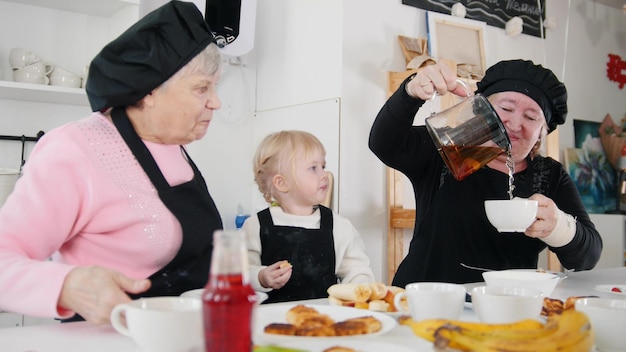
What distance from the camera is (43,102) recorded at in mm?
2613

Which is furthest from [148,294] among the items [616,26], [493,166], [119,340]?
[616,26]

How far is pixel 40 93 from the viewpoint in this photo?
2404 mm

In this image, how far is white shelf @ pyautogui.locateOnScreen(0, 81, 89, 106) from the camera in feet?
7.59

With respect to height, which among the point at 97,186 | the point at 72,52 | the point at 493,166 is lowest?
the point at 97,186

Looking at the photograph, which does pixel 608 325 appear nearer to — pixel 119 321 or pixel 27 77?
pixel 119 321

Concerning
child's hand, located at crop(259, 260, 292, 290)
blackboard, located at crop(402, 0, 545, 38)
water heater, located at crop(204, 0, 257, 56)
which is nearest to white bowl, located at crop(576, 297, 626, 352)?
child's hand, located at crop(259, 260, 292, 290)

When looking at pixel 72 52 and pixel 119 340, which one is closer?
pixel 119 340

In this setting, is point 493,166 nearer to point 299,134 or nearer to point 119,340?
point 299,134

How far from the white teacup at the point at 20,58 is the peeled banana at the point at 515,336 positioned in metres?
2.20

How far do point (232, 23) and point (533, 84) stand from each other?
1.70m

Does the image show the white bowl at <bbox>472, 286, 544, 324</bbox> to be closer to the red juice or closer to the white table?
the white table

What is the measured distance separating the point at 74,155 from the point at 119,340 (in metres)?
0.39

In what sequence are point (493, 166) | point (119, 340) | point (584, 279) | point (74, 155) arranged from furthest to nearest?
1. point (493, 166)
2. point (584, 279)
3. point (74, 155)
4. point (119, 340)

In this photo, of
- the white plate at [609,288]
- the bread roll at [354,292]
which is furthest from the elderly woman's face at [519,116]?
the bread roll at [354,292]
